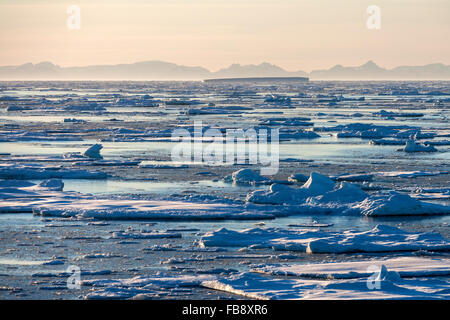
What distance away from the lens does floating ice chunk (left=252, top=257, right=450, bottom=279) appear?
8180mm

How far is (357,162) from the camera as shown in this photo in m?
18.3

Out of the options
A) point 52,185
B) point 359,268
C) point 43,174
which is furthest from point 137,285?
point 43,174

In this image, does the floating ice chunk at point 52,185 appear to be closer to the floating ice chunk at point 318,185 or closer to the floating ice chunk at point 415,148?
the floating ice chunk at point 318,185

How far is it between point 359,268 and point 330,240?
4.21ft

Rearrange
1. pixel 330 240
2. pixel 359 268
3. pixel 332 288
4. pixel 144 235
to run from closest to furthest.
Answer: pixel 332 288 < pixel 359 268 < pixel 330 240 < pixel 144 235

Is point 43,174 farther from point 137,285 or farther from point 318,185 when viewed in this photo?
point 137,285

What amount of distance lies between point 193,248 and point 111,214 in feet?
7.94

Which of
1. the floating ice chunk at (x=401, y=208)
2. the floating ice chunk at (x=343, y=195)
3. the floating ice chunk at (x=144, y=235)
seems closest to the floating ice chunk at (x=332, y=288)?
the floating ice chunk at (x=144, y=235)

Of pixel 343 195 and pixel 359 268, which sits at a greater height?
pixel 343 195

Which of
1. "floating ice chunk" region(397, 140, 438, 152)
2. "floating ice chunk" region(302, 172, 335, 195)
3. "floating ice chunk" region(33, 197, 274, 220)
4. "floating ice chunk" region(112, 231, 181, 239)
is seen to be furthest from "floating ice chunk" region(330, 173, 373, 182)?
"floating ice chunk" region(397, 140, 438, 152)

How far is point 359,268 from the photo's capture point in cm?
843

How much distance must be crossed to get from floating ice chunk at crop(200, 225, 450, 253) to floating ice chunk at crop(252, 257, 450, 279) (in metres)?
0.54
